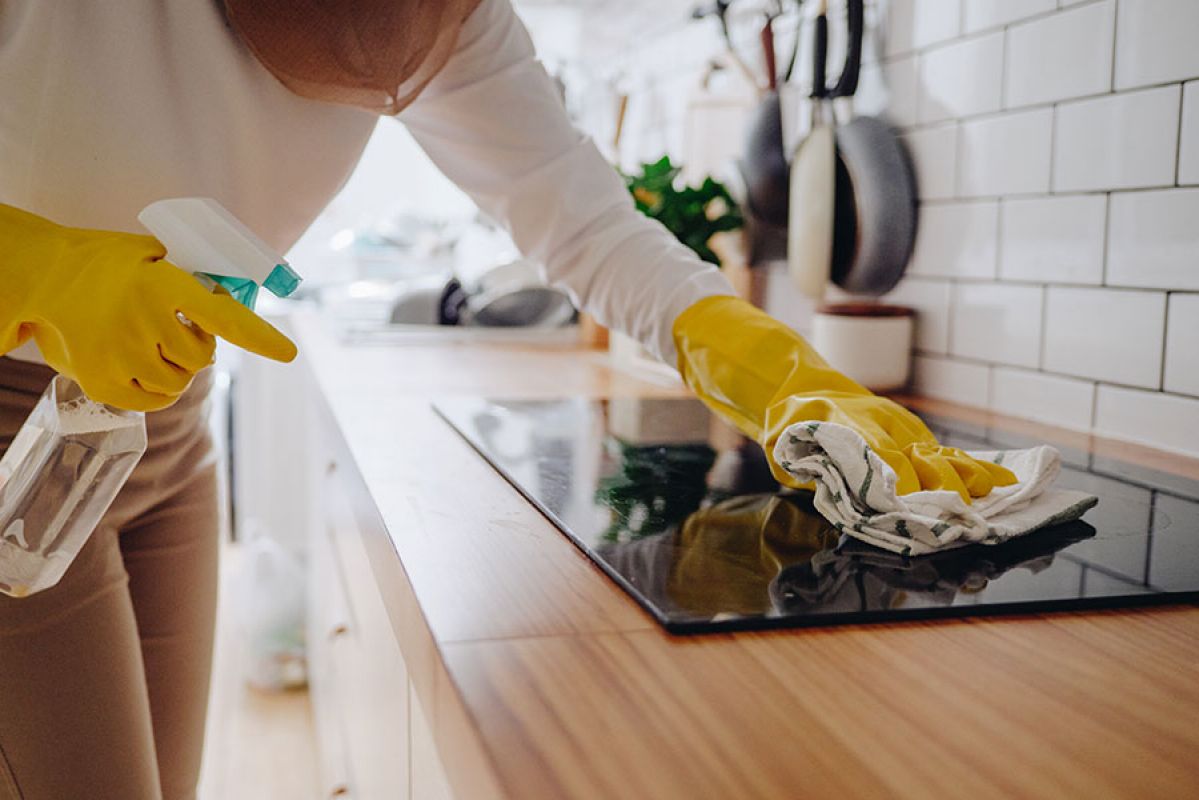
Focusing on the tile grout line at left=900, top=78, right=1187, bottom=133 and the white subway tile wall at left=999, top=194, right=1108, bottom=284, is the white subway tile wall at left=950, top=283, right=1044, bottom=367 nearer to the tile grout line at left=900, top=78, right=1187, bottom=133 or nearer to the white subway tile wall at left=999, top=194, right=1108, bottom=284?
Result: the white subway tile wall at left=999, top=194, right=1108, bottom=284

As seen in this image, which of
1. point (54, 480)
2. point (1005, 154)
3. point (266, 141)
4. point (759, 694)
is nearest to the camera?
point (759, 694)

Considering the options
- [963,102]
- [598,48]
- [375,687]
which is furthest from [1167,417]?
[598,48]

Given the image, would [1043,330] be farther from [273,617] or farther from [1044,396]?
[273,617]

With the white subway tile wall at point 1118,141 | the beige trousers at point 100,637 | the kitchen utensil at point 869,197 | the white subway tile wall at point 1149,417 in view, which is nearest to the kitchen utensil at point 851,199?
the kitchen utensil at point 869,197

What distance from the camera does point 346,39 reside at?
26.9 inches

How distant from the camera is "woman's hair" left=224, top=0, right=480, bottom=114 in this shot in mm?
670

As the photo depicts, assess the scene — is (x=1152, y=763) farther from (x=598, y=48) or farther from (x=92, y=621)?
(x=598, y=48)

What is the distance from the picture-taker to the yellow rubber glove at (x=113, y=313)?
1.73 feet

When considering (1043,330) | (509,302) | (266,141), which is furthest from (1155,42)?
(509,302)

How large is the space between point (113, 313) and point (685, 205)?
1.05 m

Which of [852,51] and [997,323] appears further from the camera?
[852,51]

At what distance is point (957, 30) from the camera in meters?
1.20

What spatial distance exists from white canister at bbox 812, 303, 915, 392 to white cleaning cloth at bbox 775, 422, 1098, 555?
0.55 metres

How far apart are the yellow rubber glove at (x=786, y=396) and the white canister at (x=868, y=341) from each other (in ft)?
1.28
